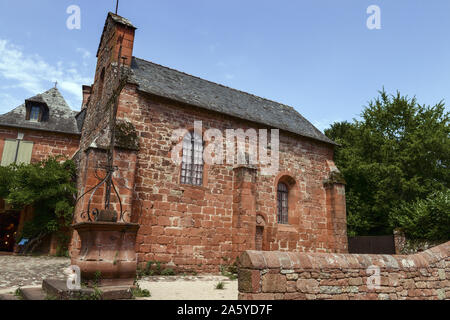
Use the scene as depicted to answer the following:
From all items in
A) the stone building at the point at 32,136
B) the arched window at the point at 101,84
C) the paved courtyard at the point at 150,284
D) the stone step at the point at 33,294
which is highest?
the arched window at the point at 101,84

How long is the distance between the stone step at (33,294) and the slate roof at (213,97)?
7.17m

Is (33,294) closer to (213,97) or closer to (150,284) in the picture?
(150,284)

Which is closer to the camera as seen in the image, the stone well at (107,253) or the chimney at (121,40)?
the stone well at (107,253)

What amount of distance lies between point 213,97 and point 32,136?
9.11 metres

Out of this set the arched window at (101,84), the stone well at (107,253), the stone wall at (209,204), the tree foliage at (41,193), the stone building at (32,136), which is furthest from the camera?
the stone building at (32,136)

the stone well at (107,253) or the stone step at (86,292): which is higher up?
the stone well at (107,253)

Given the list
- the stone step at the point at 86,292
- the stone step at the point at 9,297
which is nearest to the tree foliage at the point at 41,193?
the stone step at the point at 9,297

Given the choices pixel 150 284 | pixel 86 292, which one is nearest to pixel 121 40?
pixel 150 284

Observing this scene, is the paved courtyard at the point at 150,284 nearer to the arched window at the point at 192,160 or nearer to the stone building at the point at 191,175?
the stone building at the point at 191,175

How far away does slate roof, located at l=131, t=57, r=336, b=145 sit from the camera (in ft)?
40.0

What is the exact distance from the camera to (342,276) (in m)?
5.60

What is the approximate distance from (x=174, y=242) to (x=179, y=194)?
162 cm

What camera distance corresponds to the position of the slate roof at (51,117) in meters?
15.7

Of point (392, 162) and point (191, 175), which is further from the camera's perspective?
point (392, 162)
